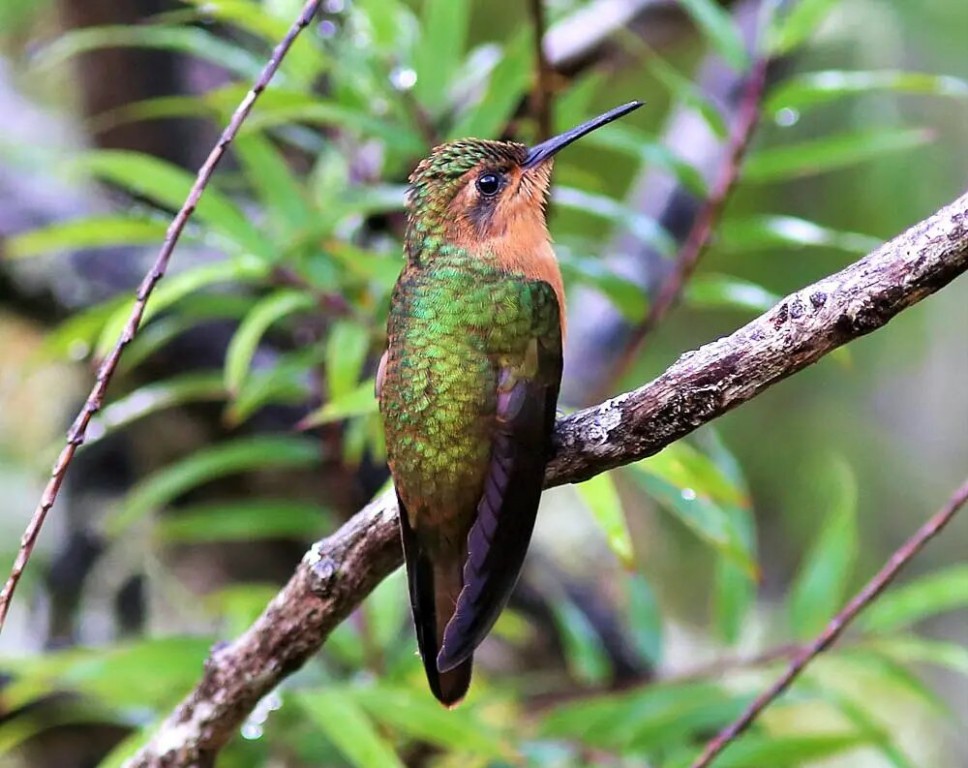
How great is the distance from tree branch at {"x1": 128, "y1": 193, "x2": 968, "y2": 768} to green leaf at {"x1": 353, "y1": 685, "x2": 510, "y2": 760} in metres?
0.45

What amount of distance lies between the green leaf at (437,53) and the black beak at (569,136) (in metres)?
0.60

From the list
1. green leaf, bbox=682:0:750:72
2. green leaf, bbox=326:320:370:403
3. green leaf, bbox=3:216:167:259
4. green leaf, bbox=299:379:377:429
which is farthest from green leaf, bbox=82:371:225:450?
green leaf, bbox=682:0:750:72

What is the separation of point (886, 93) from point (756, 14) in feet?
2.04

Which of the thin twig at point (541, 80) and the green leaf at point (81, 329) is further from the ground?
the green leaf at point (81, 329)

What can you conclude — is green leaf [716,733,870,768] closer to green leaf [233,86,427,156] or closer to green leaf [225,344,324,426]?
green leaf [225,344,324,426]

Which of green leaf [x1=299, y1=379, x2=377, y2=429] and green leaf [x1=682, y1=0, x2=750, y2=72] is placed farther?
green leaf [x1=682, y1=0, x2=750, y2=72]

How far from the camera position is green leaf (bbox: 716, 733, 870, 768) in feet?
6.74

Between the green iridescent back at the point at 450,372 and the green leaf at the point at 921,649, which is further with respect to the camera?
the green leaf at the point at 921,649

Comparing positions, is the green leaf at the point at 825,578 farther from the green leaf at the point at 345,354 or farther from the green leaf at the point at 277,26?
the green leaf at the point at 277,26

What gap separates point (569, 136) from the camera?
1.58 m

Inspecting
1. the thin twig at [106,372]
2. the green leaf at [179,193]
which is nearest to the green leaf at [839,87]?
the green leaf at [179,193]

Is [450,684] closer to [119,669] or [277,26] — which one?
[119,669]

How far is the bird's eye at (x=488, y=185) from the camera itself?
5.43ft

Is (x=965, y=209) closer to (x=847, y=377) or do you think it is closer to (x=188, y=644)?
(x=188, y=644)
